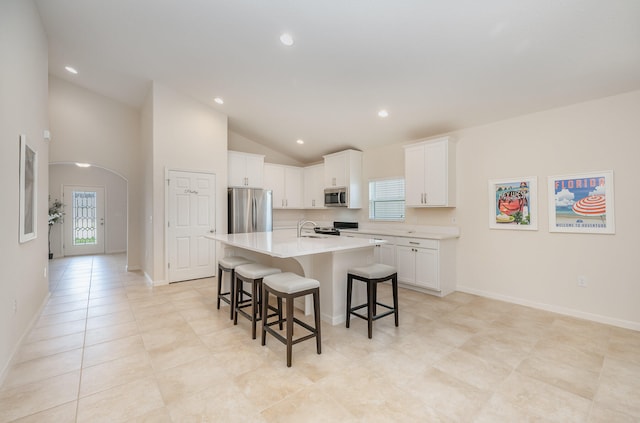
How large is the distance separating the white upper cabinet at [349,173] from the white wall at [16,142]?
14.6ft

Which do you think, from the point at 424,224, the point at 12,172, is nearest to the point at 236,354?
the point at 12,172

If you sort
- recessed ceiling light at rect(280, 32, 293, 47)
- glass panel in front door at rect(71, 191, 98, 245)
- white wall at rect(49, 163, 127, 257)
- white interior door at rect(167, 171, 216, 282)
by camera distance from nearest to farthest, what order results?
1. recessed ceiling light at rect(280, 32, 293, 47)
2. white interior door at rect(167, 171, 216, 282)
3. white wall at rect(49, 163, 127, 257)
4. glass panel in front door at rect(71, 191, 98, 245)

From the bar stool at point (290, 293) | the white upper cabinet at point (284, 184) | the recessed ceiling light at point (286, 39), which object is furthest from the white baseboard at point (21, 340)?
the white upper cabinet at point (284, 184)

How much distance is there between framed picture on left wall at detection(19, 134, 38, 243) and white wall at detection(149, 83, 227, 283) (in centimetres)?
→ 157

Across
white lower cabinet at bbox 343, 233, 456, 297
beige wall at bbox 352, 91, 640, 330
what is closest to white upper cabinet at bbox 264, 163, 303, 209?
white lower cabinet at bbox 343, 233, 456, 297

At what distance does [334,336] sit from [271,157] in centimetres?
503

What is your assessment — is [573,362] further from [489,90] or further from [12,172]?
[12,172]

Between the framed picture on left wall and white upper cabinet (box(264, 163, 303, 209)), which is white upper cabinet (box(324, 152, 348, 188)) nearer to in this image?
white upper cabinet (box(264, 163, 303, 209))

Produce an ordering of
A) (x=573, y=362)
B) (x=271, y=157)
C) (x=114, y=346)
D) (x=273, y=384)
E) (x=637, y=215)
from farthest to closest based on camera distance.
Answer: (x=271, y=157), (x=637, y=215), (x=114, y=346), (x=573, y=362), (x=273, y=384)

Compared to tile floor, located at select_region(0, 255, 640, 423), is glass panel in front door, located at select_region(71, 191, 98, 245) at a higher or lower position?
higher

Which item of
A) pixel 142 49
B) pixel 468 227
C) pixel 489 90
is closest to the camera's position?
pixel 489 90

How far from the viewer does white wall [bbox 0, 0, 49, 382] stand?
2223 mm

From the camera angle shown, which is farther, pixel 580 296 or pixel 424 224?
pixel 424 224

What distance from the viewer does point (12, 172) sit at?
243 cm
